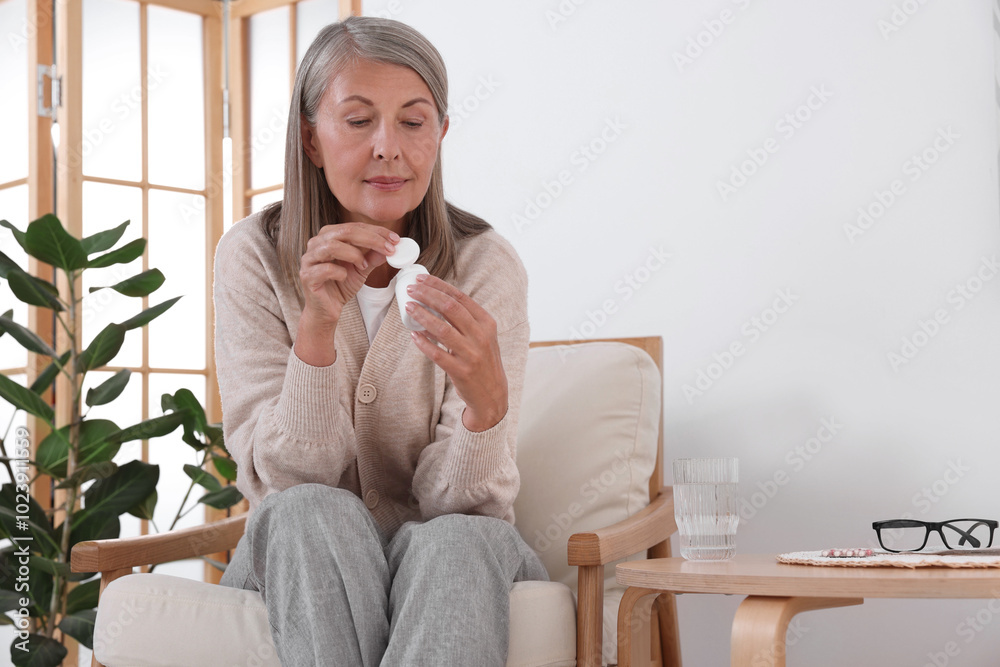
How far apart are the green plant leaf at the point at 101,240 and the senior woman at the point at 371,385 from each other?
72cm

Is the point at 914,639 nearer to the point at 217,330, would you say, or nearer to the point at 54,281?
the point at 217,330

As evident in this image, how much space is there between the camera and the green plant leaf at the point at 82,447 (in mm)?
2062

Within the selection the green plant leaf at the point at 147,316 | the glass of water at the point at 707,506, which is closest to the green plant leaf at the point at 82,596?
the green plant leaf at the point at 147,316

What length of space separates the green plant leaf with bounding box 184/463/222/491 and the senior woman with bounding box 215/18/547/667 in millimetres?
982

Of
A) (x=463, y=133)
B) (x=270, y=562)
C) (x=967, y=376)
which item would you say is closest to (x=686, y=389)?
(x=967, y=376)

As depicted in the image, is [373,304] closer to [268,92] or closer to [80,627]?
[80,627]

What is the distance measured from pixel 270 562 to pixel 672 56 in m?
1.37

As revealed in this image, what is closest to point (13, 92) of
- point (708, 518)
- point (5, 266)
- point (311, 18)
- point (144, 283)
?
point (311, 18)

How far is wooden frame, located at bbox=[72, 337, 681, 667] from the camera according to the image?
120cm

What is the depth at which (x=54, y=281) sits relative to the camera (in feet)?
8.78

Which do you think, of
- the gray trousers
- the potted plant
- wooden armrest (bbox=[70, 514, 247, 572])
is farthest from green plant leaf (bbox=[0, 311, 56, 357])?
the gray trousers

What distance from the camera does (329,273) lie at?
116cm

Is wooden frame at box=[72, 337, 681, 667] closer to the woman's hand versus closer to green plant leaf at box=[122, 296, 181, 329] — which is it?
the woman's hand

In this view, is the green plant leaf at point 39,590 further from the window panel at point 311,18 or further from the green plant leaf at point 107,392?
the window panel at point 311,18
